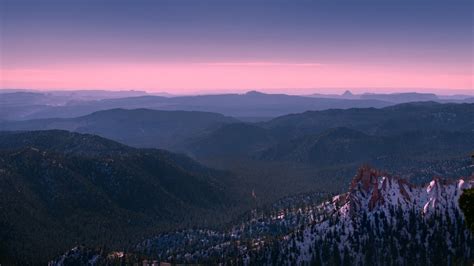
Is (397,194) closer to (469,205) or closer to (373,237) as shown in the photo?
(373,237)

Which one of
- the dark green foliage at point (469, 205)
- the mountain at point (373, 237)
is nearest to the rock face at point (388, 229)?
the mountain at point (373, 237)

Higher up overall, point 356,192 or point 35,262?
point 356,192

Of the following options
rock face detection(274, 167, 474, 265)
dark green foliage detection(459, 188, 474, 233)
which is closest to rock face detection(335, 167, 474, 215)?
rock face detection(274, 167, 474, 265)

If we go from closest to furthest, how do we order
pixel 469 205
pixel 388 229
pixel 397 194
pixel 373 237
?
1. pixel 469 205
2. pixel 373 237
3. pixel 388 229
4. pixel 397 194

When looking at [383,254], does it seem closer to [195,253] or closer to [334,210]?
[334,210]

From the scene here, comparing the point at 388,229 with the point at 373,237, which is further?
the point at 388,229

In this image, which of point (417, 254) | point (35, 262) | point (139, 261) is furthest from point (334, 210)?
point (35, 262)

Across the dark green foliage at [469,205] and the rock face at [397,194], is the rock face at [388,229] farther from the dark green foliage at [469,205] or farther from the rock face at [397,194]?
the dark green foliage at [469,205]

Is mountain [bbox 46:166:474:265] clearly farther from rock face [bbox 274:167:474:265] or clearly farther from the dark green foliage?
the dark green foliage

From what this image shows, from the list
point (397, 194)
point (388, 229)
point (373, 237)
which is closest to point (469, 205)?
point (373, 237)
